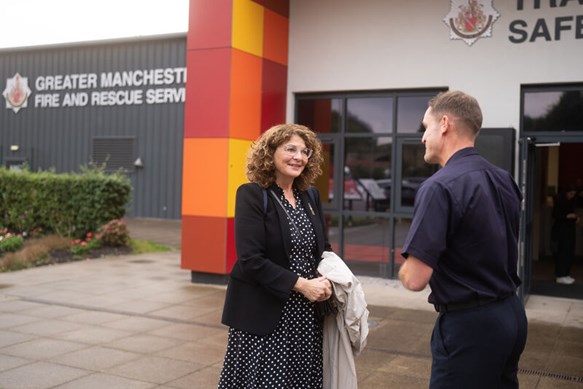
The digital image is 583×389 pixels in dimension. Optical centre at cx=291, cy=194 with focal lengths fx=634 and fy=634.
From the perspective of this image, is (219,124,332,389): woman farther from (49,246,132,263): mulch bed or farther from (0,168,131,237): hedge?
(0,168,131,237): hedge

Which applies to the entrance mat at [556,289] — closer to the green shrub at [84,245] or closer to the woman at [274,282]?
the woman at [274,282]

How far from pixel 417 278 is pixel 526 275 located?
6.89 metres

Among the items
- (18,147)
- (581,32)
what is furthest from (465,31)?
(18,147)

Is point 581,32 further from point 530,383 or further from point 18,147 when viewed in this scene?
point 18,147

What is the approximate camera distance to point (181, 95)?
759 inches

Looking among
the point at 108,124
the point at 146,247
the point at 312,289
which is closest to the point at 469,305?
the point at 312,289

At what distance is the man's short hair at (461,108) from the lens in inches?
105

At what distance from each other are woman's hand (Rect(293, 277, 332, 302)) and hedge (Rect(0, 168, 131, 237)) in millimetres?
10182

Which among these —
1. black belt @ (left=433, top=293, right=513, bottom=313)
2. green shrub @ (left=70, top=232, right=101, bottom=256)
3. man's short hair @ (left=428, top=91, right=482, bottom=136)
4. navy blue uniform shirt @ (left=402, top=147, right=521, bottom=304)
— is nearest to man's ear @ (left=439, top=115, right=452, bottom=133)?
man's short hair @ (left=428, top=91, right=482, bottom=136)

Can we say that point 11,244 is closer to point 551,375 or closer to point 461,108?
point 551,375

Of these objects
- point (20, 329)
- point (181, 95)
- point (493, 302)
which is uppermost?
point (181, 95)

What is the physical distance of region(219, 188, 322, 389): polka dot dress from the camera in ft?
10.8

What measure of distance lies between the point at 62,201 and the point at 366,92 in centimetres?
680

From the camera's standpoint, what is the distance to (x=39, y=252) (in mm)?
11578
